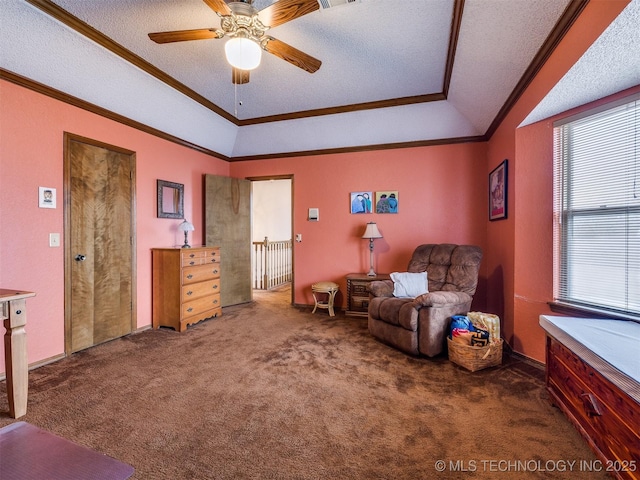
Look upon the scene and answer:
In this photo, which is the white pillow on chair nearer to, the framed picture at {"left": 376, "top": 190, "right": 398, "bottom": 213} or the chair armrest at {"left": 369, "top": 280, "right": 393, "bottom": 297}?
the chair armrest at {"left": 369, "top": 280, "right": 393, "bottom": 297}

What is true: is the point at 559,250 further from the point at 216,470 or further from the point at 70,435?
the point at 70,435

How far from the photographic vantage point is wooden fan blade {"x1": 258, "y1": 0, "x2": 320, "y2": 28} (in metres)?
1.65

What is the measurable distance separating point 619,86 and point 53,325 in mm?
4895

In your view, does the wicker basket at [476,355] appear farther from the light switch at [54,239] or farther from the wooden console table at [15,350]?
the light switch at [54,239]

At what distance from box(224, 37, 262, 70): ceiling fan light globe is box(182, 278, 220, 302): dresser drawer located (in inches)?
103

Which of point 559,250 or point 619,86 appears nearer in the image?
point 619,86

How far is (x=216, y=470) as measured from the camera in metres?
1.41

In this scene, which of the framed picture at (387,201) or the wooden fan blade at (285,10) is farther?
the framed picture at (387,201)

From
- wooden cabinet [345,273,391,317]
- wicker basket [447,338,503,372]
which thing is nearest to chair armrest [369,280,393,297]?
wooden cabinet [345,273,391,317]

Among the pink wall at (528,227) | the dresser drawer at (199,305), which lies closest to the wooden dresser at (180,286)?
the dresser drawer at (199,305)

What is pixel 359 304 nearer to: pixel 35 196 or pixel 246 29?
pixel 246 29

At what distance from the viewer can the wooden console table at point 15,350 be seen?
1.76 meters

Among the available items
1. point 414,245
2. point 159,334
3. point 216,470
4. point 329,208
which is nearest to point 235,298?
point 159,334

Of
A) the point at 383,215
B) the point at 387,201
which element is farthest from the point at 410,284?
the point at 387,201
